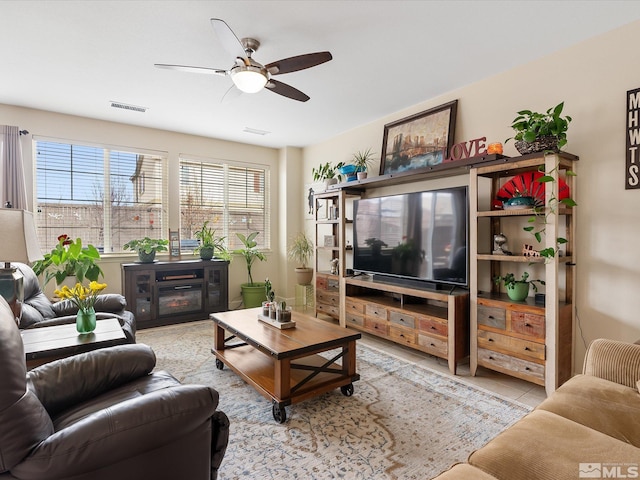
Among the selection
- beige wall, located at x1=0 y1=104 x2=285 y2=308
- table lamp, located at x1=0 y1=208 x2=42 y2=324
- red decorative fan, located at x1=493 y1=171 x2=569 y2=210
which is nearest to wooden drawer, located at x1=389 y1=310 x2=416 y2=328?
red decorative fan, located at x1=493 y1=171 x2=569 y2=210

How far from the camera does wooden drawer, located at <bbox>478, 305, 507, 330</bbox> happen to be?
2765 mm

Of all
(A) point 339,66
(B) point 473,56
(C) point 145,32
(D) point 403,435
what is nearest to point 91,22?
(C) point 145,32

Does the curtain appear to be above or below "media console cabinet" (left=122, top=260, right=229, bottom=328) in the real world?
above

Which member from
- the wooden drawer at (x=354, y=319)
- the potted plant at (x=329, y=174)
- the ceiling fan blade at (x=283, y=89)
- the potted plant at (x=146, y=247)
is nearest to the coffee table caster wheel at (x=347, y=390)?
the wooden drawer at (x=354, y=319)

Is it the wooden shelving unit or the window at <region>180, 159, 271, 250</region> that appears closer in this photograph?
the wooden shelving unit

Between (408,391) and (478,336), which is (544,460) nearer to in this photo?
(408,391)

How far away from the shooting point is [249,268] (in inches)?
221

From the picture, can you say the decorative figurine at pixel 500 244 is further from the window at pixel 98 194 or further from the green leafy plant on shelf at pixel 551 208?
the window at pixel 98 194

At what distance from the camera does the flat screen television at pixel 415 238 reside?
Answer: 316 centimetres

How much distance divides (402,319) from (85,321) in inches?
105

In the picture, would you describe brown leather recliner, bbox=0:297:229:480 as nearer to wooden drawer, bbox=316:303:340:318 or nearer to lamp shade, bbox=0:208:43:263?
lamp shade, bbox=0:208:43:263

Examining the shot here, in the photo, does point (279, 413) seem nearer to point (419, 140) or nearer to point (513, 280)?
point (513, 280)

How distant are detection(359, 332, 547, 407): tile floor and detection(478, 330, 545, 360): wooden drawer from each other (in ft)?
0.90

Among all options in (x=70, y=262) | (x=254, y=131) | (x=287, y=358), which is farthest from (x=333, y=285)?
(x=70, y=262)
